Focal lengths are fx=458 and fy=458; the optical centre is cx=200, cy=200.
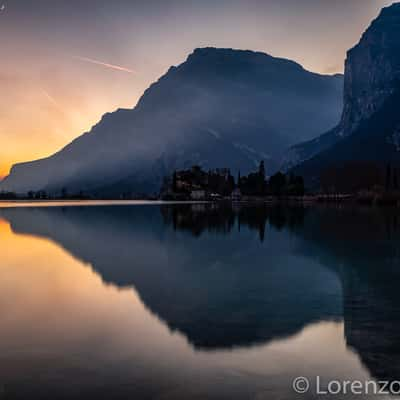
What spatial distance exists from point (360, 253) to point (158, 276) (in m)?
13.8

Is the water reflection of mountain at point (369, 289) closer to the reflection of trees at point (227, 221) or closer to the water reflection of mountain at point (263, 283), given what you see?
the water reflection of mountain at point (263, 283)

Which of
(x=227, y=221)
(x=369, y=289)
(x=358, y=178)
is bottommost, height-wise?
(x=227, y=221)

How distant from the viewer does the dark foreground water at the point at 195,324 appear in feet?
30.6

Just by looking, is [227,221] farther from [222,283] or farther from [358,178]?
[358,178]

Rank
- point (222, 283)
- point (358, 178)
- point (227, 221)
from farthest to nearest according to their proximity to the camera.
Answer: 1. point (358, 178)
2. point (227, 221)
3. point (222, 283)

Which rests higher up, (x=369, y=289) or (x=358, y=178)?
(x=358, y=178)

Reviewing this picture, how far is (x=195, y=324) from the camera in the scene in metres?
13.4

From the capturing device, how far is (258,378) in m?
9.46

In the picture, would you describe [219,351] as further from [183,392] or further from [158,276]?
[158,276]

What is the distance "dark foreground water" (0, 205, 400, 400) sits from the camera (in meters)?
9.34

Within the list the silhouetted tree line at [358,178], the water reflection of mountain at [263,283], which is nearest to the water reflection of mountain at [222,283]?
the water reflection of mountain at [263,283]

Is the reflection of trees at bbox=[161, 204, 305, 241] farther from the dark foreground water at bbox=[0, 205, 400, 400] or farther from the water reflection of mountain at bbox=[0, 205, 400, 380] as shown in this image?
the dark foreground water at bbox=[0, 205, 400, 400]

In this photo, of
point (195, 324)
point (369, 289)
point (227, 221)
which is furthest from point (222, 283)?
point (227, 221)

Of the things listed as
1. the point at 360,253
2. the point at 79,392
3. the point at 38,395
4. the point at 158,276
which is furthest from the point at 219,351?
the point at 360,253
